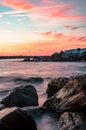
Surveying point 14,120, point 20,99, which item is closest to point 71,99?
point 14,120

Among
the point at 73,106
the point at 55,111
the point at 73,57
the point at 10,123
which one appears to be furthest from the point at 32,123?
the point at 73,57

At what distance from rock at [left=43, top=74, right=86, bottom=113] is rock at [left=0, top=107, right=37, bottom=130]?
231 cm

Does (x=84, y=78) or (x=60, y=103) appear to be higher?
(x=84, y=78)

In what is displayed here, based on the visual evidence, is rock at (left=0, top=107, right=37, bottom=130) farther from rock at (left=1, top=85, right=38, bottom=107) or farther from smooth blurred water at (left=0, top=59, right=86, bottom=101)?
smooth blurred water at (left=0, top=59, right=86, bottom=101)

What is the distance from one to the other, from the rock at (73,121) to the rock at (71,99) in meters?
0.43

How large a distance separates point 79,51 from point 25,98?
139 meters

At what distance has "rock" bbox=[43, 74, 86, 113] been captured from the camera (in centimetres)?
1149

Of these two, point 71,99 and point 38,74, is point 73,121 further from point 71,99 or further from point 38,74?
point 38,74

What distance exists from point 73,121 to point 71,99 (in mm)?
1749

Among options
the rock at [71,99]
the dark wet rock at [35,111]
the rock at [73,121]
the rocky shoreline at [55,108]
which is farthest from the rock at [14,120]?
the dark wet rock at [35,111]

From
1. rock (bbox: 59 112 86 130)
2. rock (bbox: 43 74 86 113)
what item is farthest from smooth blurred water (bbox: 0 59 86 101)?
rock (bbox: 59 112 86 130)

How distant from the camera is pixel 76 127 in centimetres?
948

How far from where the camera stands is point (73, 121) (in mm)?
10312

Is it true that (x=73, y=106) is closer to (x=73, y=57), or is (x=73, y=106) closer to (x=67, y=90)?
(x=67, y=90)
